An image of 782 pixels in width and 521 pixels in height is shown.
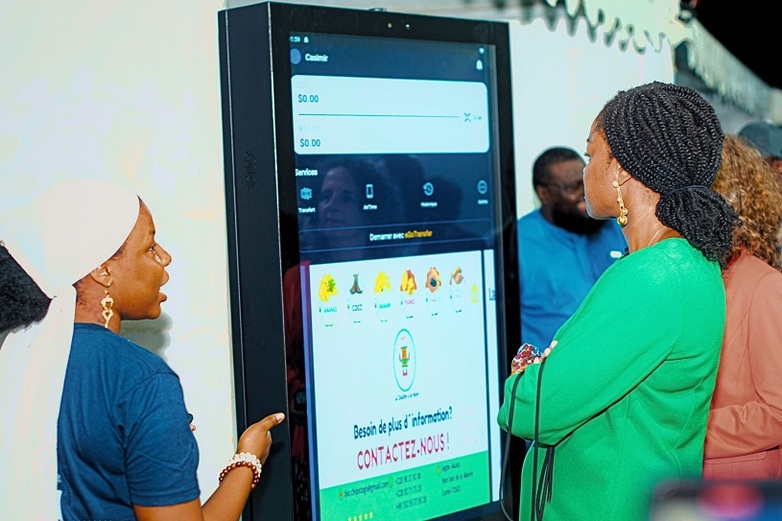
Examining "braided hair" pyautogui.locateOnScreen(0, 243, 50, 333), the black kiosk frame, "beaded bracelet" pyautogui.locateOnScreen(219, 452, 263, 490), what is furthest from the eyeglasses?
"braided hair" pyautogui.locateOnScreen(0, 243, 50, 333)

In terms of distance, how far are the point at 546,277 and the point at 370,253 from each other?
169cm

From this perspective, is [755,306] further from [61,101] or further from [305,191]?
[61,101]

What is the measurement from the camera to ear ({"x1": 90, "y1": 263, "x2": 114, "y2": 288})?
1.60 meters

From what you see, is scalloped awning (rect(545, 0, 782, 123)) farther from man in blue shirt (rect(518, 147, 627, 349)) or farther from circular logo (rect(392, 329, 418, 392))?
circular logo (rect(392, 329, 418, 392))

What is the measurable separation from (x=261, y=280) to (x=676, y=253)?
86cm

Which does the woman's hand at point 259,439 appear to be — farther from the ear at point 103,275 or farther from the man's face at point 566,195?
the man's face at point 566,195

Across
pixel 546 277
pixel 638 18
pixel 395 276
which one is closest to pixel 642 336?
pixel 395 276

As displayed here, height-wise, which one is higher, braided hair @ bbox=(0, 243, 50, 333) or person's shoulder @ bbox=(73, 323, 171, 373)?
braided hair @ bbox=(0, 243, 50, 333)

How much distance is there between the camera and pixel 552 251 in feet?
12.7

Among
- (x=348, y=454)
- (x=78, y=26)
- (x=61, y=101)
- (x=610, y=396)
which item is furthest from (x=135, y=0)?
(x=610, y=396)

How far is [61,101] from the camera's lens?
2002 millimetres

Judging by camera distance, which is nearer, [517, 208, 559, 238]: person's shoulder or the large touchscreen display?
the large touchscreen display

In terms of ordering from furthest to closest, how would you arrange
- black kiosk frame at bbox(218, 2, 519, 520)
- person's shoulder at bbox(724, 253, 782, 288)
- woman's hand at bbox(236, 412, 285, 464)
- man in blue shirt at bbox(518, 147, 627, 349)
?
man in blue shirt at bbox(518, 147, 627, 349)
person's shoulder at bbox(724, 253, 782, 288)
black kiosk frame at bbox(218, 2, 519, 520)
woman's hand at bbox(236, 412, 285, 464)

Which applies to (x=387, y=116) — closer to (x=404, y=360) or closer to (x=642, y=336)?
(x=404, y=360)
